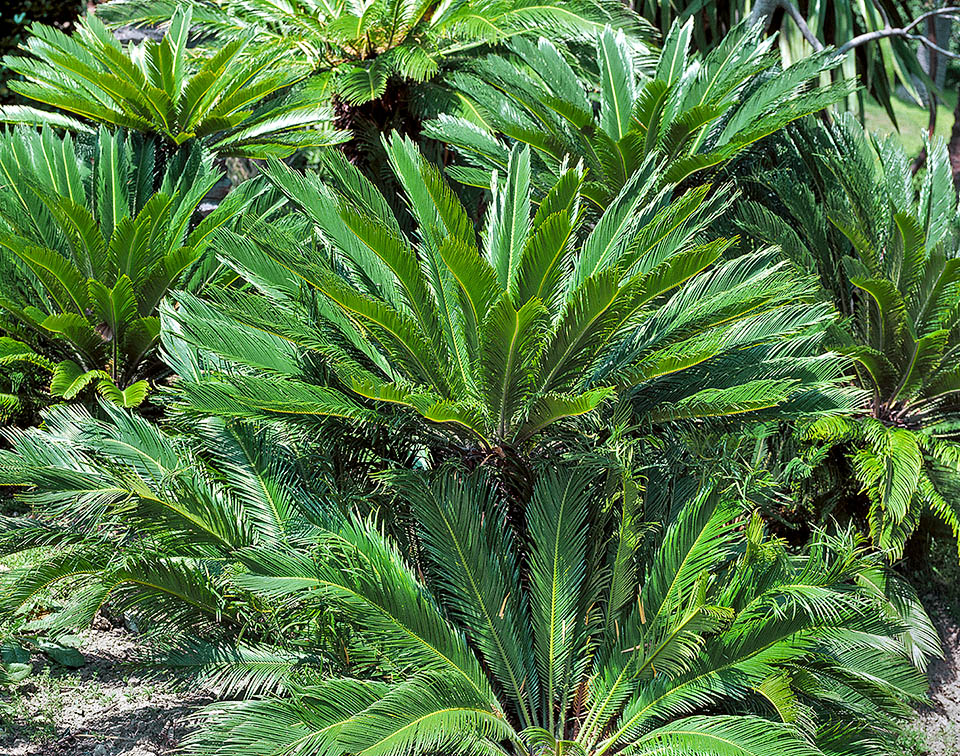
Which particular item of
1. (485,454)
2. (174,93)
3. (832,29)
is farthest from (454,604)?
(832,29)

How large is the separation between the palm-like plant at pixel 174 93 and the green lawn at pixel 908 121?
13838 mm

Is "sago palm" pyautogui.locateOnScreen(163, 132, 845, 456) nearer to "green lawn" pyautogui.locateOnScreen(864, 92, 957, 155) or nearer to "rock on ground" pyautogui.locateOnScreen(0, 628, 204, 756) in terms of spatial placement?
"rock on ground" pyautogui.locateOnScreen(0, 628, 204, 756)

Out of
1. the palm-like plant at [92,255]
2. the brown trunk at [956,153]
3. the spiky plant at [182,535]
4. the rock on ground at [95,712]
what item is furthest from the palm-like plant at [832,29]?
the rock on ground at [95,712]

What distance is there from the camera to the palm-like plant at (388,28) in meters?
6.47

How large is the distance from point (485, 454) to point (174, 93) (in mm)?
3932

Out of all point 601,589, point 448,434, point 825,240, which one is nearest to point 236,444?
point 448,434

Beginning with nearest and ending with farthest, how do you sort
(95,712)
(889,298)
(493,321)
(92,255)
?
1. (493,321)
2. (95,712)
3. (889,298)
4. (92,255)

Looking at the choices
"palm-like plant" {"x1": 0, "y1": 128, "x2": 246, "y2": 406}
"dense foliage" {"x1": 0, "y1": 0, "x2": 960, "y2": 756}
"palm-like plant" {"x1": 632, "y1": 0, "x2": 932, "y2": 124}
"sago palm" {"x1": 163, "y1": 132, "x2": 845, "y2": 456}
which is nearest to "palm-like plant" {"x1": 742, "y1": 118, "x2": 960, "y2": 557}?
"dense foliage" {"x1": 0, "y1": 0, "x2": 960, "y2": 756}

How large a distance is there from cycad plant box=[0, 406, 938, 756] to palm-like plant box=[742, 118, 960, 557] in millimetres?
1082

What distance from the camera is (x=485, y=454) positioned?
13.8 ft

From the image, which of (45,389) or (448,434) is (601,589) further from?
(45,389)

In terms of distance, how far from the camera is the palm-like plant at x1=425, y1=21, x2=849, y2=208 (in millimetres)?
5865

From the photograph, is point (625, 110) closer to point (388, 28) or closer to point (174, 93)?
point (388, 28)

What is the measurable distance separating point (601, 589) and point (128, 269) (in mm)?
3471
